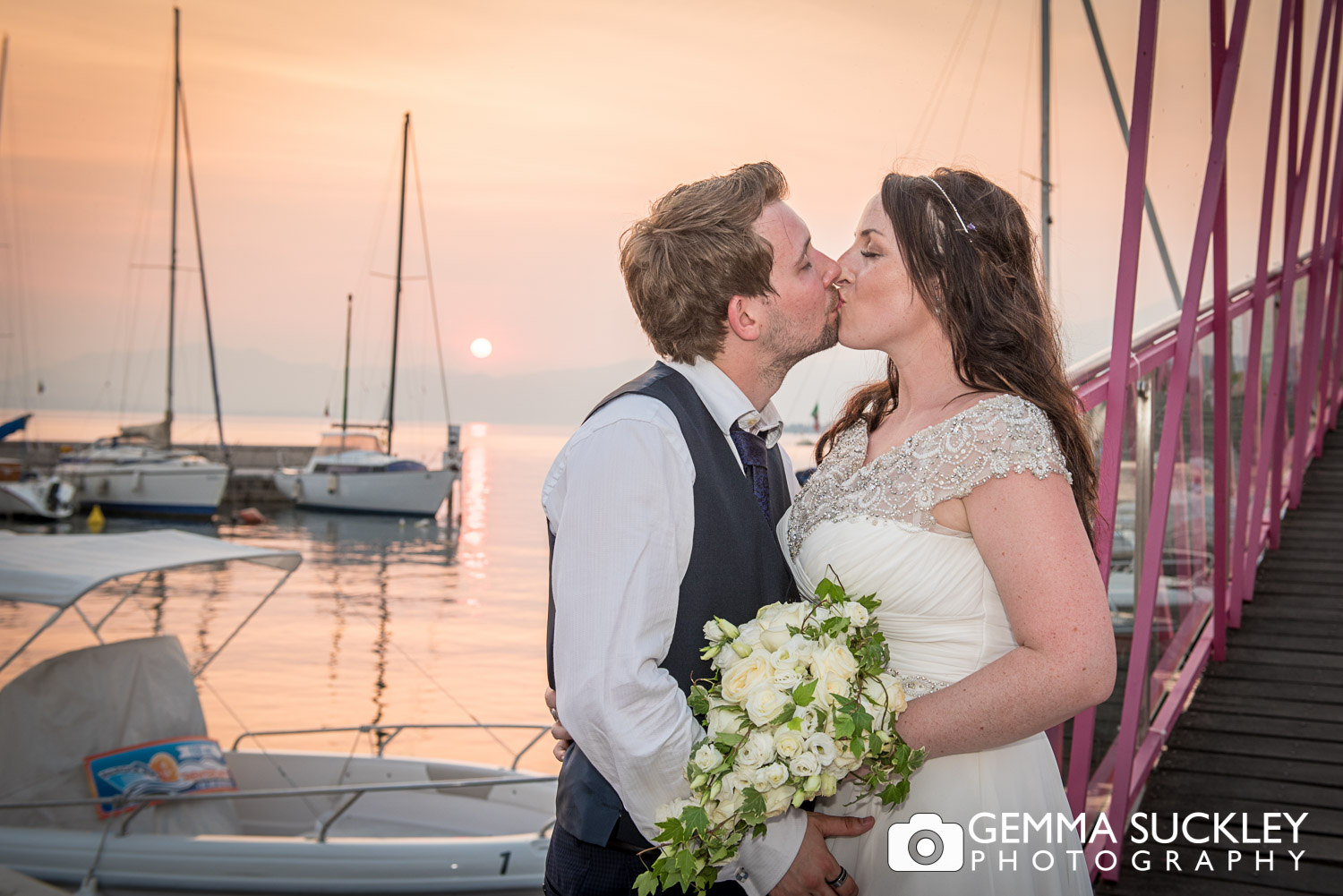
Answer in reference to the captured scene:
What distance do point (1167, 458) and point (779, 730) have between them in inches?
93.9

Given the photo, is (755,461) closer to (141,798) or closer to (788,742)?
(788,742)

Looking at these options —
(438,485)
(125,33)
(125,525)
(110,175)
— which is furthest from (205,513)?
(125,33)

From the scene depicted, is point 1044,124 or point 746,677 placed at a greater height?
point 1044,124

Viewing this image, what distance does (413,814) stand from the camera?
6.71m

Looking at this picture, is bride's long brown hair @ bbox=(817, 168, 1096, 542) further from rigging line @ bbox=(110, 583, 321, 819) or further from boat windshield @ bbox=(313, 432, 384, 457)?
boat windshield @ bbox=(313, 432, 384, 457)

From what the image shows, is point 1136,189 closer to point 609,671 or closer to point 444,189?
point 609,671

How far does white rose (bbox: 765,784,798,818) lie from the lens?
4.88 ft

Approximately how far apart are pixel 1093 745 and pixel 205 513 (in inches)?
1157

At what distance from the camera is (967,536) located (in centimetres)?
178

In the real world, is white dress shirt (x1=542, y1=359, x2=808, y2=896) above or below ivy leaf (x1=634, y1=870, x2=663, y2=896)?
above

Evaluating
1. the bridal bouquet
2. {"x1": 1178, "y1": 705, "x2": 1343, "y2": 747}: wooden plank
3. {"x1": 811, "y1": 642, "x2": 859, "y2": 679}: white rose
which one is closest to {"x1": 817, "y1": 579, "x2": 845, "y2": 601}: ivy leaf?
the bridal bouquet

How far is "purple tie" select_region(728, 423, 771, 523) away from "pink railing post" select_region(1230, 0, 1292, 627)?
3689mm

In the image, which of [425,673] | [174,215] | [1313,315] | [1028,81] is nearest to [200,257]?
[174,215]

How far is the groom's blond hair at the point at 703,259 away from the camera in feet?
6.75
